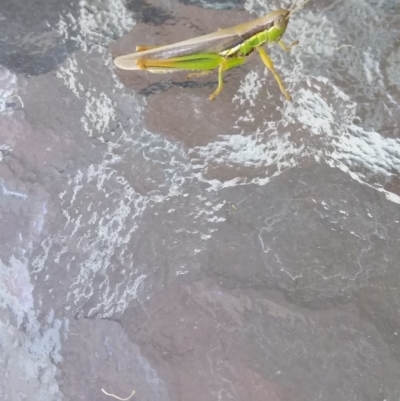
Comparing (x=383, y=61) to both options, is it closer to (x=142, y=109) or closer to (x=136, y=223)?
(x=142, y=109)

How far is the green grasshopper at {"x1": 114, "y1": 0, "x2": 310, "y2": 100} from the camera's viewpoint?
161cm

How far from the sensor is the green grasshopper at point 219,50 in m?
1.61

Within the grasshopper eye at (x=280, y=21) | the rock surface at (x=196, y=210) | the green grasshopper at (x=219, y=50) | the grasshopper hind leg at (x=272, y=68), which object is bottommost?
the rock surface at (x=196, y=210)

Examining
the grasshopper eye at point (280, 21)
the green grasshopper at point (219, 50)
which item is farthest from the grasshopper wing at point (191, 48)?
the grasshopper eye at point (280, 21)

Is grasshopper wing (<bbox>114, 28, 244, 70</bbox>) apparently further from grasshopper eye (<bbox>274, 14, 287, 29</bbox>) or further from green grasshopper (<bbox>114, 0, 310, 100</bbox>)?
grasshopper eye (<bbox>274, 14, 287, 29</bbox>)

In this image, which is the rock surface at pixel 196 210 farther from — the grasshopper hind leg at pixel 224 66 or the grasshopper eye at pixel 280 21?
the grasshopper eye at pixel 280 21

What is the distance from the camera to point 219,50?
165 centimetres

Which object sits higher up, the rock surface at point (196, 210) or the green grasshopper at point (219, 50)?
the green grasshopper at point (219, 50)

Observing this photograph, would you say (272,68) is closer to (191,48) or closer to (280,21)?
(280,21)

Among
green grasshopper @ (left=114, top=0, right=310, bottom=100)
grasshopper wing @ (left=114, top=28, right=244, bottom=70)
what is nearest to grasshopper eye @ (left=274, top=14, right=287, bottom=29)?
green grasshopper @ (left=114, top=0, right=310, bottom=100)

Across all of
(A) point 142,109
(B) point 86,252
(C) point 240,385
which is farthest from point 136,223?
(C) point 240,385

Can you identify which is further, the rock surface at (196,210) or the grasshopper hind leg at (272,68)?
the grasshopper hind leg at (272,68)

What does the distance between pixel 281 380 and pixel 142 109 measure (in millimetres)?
979

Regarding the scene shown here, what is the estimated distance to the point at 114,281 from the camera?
1588mm
